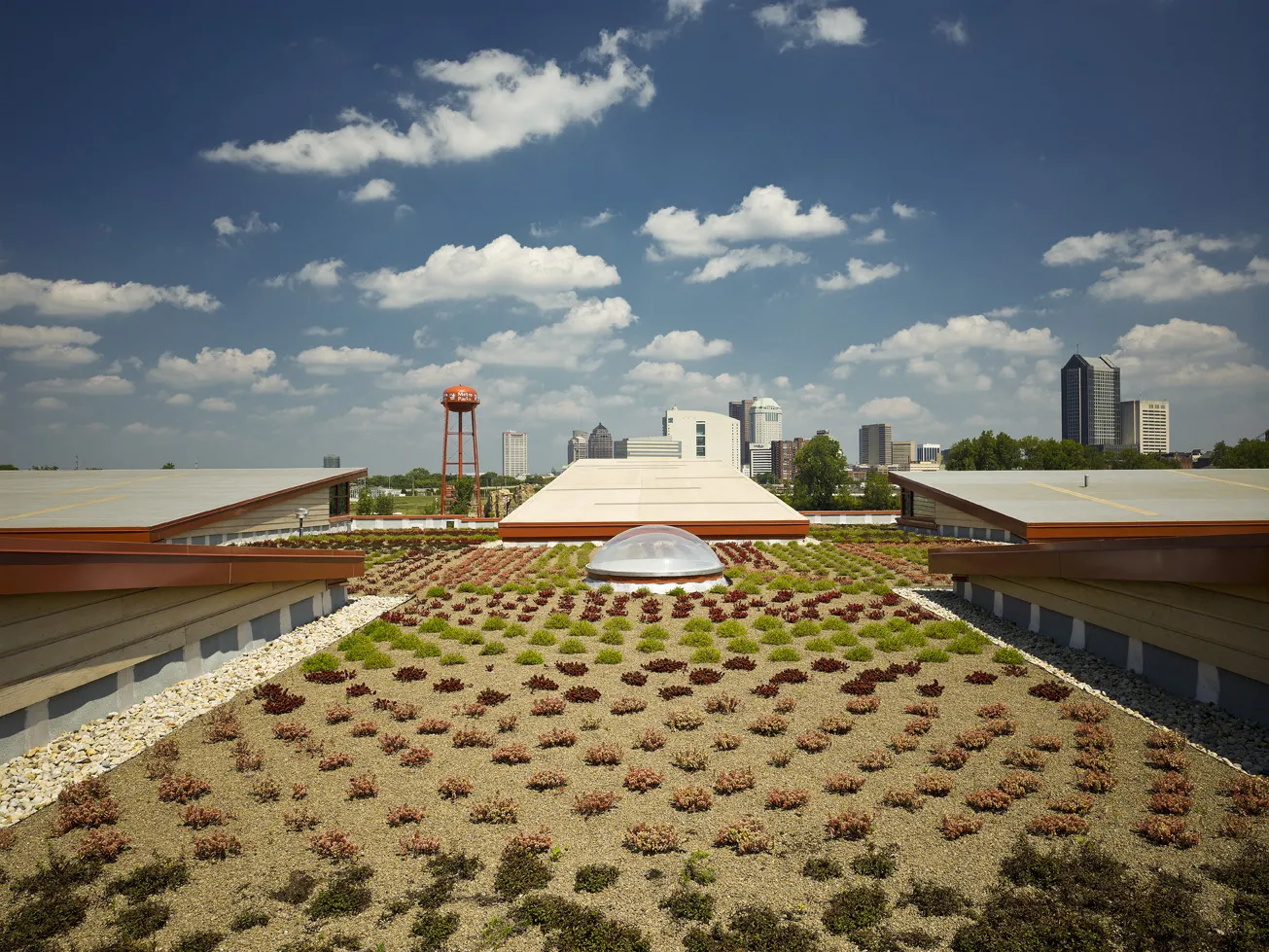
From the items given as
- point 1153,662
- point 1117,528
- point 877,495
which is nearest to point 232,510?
point 1153,662

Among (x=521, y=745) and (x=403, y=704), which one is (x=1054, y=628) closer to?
(x=521, y=745)

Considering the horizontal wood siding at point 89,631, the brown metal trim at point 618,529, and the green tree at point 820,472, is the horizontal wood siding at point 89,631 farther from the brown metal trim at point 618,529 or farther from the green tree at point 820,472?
the green tree at point 820,472

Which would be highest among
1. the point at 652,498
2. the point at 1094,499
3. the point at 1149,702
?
the point at 1094,499

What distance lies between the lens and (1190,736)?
30.6ft

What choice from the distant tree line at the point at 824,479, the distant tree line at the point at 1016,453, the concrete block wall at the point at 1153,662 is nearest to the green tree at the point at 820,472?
the distant tree line at the point at 824,479

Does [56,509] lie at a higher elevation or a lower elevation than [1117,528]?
higher

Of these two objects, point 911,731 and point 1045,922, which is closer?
point 1045,922

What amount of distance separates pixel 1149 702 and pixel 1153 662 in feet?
3.97

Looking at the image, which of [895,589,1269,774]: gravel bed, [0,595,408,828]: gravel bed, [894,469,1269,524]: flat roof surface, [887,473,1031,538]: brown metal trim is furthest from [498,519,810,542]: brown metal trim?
[0,595,408,828]: gravel bed

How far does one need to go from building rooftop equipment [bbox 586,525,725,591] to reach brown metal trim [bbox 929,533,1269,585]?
8.81 meters

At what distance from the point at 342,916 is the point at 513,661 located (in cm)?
823

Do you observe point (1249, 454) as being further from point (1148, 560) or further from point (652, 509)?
point (1148, 560)

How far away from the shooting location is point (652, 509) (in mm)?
38344

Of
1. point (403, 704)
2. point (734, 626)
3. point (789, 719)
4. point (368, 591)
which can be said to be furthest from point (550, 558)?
point (789, 719)
